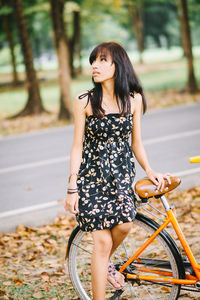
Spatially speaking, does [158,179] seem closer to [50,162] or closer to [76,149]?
[76,149]

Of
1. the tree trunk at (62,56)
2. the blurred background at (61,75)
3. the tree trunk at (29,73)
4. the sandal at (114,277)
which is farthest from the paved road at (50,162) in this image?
the tree trunk at (29,73)

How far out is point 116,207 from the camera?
2744 mm

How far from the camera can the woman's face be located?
274 cm

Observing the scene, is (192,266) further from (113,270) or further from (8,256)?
(8,256)

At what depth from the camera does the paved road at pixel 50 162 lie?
5.90m

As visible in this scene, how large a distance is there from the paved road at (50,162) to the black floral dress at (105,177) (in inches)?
107

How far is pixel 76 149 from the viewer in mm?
2818

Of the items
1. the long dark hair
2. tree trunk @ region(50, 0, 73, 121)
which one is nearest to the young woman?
the long dark hair

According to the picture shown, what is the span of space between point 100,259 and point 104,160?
70cm

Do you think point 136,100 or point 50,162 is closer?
point 136,100

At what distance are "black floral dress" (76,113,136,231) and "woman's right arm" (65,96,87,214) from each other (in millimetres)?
46

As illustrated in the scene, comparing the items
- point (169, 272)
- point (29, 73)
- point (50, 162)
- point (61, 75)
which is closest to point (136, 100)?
point (169, 272)

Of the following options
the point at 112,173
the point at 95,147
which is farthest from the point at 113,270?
the point at 95,147

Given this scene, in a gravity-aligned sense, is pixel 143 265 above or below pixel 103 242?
below
